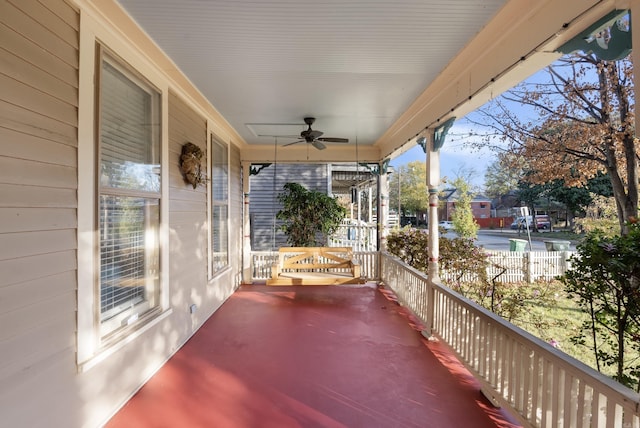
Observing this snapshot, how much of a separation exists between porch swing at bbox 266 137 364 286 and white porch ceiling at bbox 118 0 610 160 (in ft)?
7.52

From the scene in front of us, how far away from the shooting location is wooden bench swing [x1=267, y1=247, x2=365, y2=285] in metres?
4.52

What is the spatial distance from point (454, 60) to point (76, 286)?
3.11 m

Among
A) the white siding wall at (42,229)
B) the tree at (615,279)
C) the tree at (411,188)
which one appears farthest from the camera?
the tree at (411,188)

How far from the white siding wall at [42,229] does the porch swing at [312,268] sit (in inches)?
101

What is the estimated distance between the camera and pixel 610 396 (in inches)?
50.1

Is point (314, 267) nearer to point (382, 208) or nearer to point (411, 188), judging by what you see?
point (382, 208)

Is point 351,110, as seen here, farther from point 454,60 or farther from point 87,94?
point 87,94

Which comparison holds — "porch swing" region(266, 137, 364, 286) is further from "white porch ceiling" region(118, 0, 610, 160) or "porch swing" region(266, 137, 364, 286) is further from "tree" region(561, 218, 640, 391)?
"tree" region(561, 218, 640, 391)

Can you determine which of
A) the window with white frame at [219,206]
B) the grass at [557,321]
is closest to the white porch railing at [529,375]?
the grass at [557,321]

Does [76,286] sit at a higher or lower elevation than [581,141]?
lower

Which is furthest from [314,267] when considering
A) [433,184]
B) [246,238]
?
[433,184]

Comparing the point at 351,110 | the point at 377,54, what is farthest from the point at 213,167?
the point at 377,54

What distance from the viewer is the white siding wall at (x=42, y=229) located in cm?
139

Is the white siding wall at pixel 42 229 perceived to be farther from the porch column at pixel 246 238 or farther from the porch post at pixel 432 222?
the porch column at pixel 246 238
